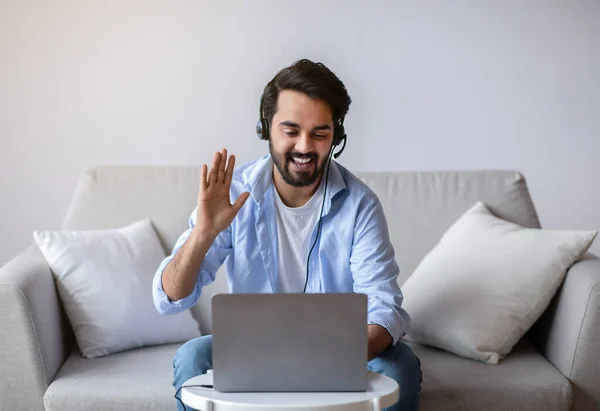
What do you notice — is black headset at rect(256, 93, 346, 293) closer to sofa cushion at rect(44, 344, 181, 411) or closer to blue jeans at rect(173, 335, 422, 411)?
blue jeans at rect(173, 335, 422, 411)

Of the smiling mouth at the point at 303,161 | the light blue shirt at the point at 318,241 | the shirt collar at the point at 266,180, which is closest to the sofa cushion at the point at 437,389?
the light blue shirt at the point at 318,241

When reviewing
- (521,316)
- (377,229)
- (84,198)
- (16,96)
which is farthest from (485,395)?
(16,96)

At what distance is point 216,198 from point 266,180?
1.05 ft

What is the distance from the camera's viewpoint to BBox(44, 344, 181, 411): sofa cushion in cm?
220

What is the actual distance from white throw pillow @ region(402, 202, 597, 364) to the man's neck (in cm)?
54

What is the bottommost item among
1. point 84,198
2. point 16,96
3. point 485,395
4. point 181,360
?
point 485,395

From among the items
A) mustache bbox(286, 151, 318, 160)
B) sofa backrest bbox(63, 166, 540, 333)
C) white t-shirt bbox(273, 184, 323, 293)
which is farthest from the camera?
sofa backrest bbox(63, 166, 540, 333)

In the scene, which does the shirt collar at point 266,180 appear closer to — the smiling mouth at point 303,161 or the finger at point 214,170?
the smiling mouth at point 303,161

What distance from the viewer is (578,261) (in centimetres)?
249

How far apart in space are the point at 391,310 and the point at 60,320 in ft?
3.24

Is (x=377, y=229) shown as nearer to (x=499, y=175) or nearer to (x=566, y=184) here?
(x=499, y=175)

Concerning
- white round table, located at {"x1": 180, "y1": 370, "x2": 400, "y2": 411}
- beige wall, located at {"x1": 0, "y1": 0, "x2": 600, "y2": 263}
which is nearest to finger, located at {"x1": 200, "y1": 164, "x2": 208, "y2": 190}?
white round table, located at {"x1": 180, "y1": 370, "x2": 400, "y2": 411}

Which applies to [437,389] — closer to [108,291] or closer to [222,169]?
[222,169]

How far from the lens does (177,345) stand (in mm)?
2594
